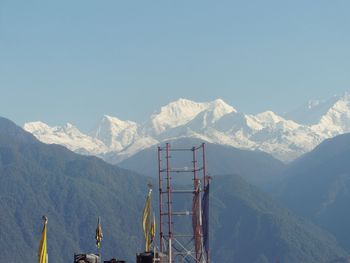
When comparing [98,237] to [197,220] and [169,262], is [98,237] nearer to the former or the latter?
→ [169,262]

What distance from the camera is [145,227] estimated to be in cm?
10119

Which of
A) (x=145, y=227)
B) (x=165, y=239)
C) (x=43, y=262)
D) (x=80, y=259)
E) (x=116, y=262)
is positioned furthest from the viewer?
(x=165, y=239)

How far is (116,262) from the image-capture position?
9081 cm

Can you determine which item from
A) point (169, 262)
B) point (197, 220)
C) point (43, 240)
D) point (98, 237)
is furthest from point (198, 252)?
point (43, 240)

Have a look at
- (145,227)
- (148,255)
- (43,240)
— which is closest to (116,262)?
(148,255)

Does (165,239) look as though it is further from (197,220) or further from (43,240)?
(43,240)

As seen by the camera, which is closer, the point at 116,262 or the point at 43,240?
the point at 43,240

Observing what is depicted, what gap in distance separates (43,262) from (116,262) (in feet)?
71.6

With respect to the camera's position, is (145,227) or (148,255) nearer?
(148,255)

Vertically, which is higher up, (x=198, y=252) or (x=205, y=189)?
(x=205, y=189)

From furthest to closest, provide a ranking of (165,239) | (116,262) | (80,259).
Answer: (165,239) → (116,262) → (80,259)

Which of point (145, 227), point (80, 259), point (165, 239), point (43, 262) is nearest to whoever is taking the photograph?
point (43, 262)

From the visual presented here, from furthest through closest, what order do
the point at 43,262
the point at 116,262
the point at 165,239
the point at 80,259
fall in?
the point at 165,239 → the point at 116,262 → the point at 80,259 → the point at 43,262

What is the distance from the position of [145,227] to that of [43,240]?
30403mm
